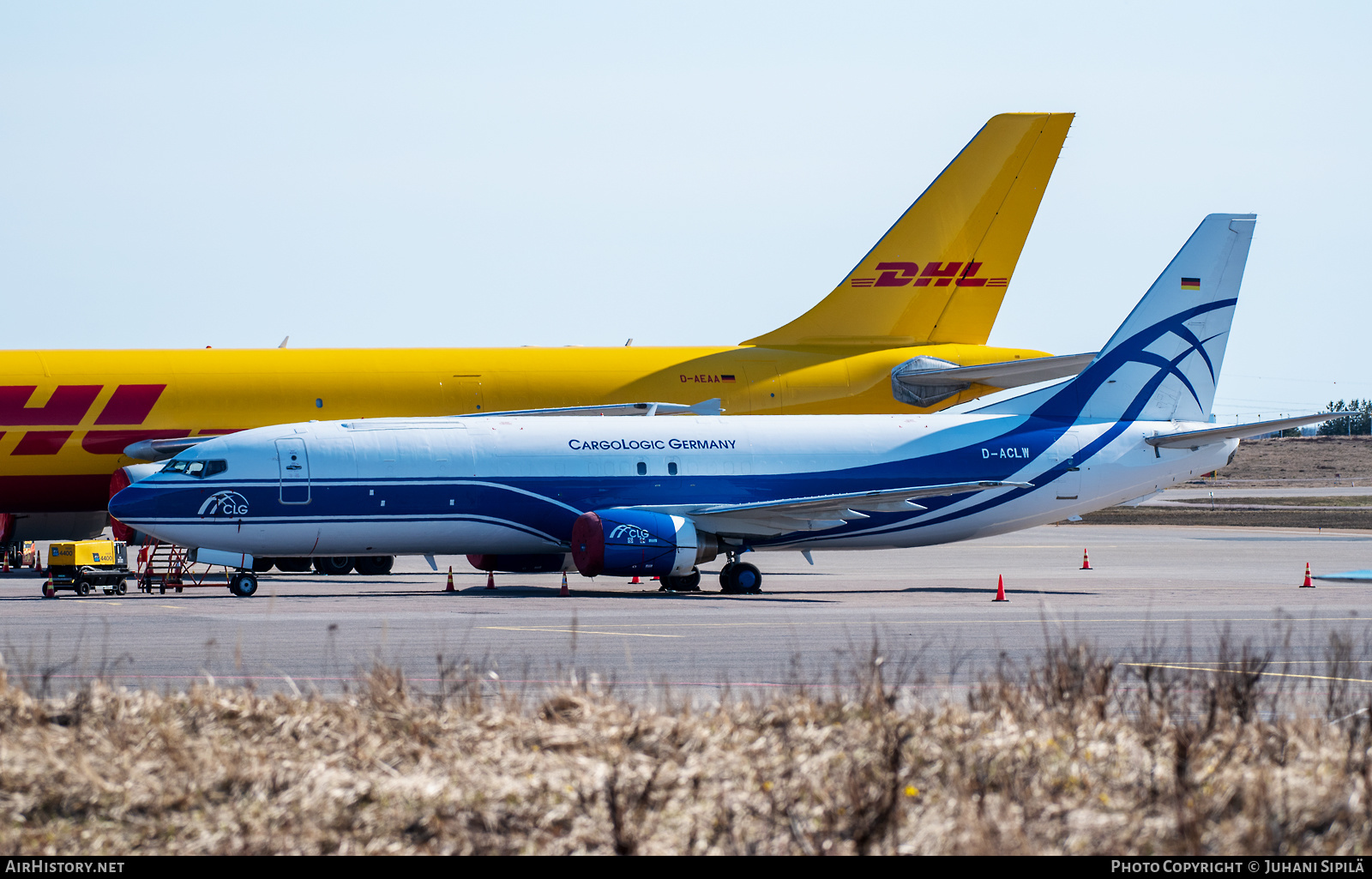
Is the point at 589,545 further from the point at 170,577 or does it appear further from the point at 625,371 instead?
the point at 170,577

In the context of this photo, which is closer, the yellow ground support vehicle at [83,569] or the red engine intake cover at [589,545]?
the red engine intake cover at [589,545]

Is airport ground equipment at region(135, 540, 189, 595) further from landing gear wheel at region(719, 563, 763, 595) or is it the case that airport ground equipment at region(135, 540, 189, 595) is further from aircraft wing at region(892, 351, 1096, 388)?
aircraft wing at region(892, 351, 1096, 388)

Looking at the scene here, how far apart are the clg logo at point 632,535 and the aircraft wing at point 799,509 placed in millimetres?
1429

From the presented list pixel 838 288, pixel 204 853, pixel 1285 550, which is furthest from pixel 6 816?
pixel 1285 550

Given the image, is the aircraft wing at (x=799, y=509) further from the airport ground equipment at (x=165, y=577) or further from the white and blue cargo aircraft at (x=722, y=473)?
the airport ground equipment at (x=165, y=577)

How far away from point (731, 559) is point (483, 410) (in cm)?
912

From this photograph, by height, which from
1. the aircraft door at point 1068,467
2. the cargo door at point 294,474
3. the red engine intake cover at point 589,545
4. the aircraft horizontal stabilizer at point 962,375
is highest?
the aircraft horizontal stabilizer at point 962,375

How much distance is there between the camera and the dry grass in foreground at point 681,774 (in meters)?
8.09

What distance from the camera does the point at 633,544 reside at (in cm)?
3053

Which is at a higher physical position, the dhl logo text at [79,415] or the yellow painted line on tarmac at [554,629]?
the dhl logo text at [79,415]

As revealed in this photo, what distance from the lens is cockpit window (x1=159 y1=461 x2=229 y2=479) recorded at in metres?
30.2

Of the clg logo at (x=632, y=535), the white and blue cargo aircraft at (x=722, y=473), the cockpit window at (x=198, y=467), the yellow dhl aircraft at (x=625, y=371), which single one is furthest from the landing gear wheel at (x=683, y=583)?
the cockpit window at (x=198, y=467)

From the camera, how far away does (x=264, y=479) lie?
99.2 feet

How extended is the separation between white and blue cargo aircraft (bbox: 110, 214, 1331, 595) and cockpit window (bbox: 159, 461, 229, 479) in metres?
0.05
